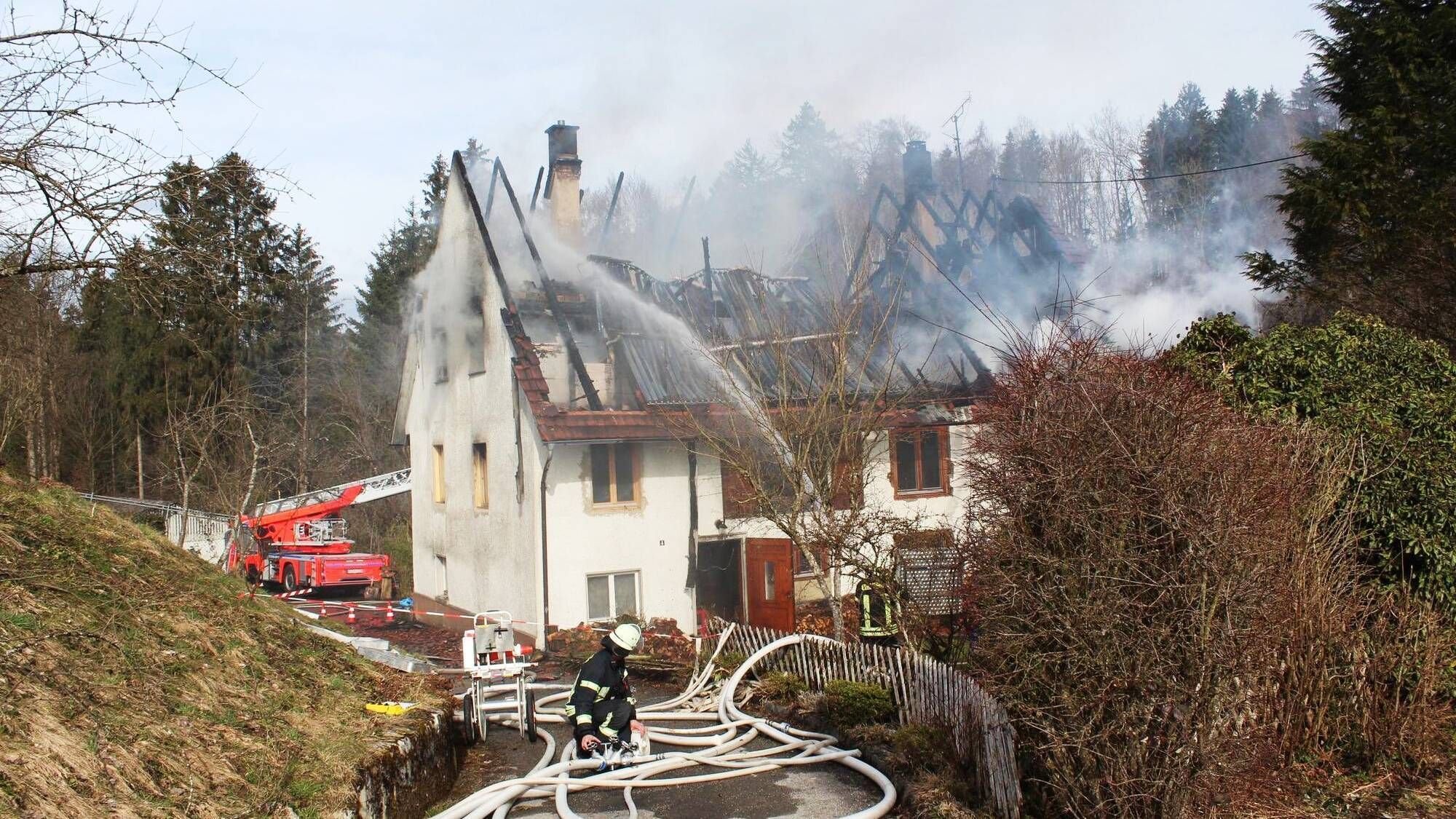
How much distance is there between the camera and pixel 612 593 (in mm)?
19516

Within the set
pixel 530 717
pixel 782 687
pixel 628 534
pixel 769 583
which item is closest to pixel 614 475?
pixel 628 534

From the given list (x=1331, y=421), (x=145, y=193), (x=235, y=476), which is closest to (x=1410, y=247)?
(x=1331, y=421)

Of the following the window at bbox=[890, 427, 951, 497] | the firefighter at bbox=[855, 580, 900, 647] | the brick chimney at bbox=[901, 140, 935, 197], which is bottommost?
Answer: the firefighter at bbox=[855, 580, 900, 647]

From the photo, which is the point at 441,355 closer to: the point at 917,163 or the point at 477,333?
the point at 477,333

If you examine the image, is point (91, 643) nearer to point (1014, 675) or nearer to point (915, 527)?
point (1014, 675)

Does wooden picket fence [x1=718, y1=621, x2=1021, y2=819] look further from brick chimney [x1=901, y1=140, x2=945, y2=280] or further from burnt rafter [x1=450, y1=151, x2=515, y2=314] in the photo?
brick chimney [x1=901, y1=140, x2=945, y2=280]

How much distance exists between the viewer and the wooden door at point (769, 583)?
19594mm

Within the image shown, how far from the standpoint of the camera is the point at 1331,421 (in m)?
8.81

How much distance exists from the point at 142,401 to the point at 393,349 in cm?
1039

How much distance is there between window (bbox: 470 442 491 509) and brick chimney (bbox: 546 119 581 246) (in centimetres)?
515

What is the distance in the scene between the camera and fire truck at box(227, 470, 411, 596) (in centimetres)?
2692

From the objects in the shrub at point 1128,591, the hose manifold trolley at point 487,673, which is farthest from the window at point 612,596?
the shrub at point 1128,591

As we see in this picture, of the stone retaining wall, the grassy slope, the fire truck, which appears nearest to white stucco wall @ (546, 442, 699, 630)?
the grassy slope

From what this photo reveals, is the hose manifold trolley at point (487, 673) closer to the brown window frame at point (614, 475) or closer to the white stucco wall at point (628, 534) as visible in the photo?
the white stucco wall at point (628, 534)
